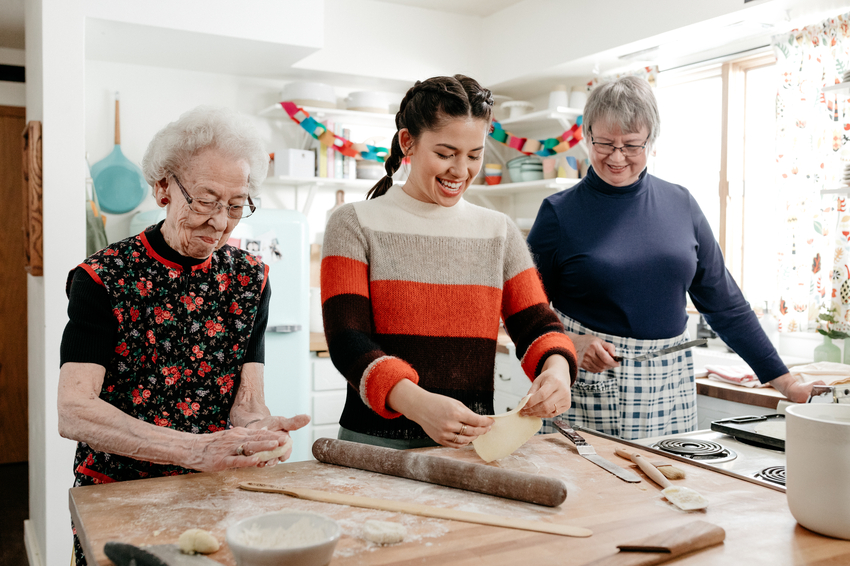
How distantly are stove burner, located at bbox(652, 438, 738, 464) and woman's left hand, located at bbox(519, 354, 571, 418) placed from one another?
23cm

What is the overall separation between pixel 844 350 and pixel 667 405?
1440 mm

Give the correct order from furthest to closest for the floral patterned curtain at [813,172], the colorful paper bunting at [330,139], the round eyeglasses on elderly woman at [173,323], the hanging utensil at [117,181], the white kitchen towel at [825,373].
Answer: the colorful paper bunting at [330,139]
the hanging utensil at [117,181]
the floral patterned curtain at [813,172]
the white kitchen towel at [825,373]
the round eyeglasses on elderly woman at [173,323]

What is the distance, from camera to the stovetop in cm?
114

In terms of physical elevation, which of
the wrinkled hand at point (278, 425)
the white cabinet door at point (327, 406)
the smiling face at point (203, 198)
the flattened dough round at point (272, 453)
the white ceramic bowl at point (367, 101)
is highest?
the white ceramic bowl at point (367, 101)

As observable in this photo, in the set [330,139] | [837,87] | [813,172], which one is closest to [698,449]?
[837,87]

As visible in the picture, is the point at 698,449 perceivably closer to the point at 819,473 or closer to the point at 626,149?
the point at 819,473

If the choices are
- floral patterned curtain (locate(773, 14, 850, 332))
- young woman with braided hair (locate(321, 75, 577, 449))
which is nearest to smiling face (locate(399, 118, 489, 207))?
young woman with braided hair (locate(321, 75, 577, 449))

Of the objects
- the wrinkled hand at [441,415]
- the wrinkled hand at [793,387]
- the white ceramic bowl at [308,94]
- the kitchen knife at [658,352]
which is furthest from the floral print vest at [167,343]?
the white ceramic bowl at [308,94]

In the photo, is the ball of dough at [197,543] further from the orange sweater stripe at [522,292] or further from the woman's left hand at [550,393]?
the orange sweater stripe at [522,292]

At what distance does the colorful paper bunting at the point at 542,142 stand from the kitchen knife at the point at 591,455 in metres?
2.65

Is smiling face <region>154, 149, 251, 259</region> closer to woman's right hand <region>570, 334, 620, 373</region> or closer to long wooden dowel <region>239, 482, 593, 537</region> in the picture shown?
long wooden dowel <region>239, 482, 593, 537</region>

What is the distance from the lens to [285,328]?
10.9 feet

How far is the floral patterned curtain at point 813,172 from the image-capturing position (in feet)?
8.77

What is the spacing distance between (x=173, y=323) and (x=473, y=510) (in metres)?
0.61
